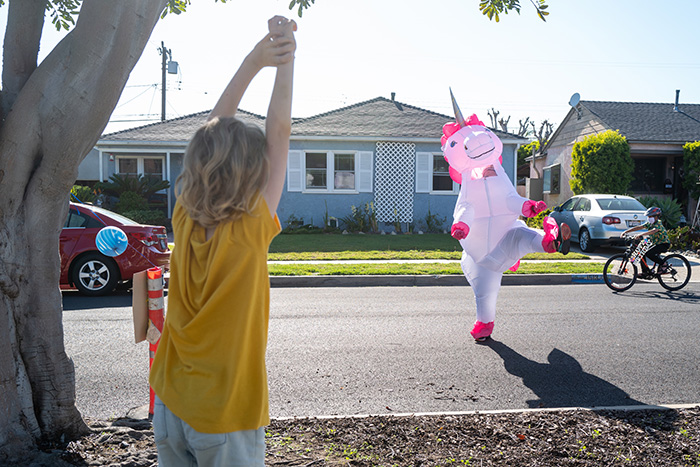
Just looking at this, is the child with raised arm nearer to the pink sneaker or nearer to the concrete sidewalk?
the pink sneaker

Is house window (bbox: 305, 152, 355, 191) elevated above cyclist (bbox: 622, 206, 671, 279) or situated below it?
above

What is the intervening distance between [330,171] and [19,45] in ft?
57.9

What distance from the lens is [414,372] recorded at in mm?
5301

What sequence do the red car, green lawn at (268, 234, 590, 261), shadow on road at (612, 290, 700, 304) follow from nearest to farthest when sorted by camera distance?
the red car < shadow on road at (612, 290, 700, 304) < green lawn at (268, 234, 590, 261)

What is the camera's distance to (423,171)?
20938mm

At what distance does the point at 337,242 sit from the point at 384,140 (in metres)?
5.51

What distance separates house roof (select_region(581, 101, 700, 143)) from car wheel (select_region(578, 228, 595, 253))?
7.85 meters

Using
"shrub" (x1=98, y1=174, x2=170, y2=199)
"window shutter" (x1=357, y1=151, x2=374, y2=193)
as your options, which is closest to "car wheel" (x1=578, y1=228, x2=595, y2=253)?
"window shutter" (x1=357, y1=151, x2=374, y2=193)

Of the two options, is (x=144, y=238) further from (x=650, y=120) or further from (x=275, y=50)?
(x=650, y=120)

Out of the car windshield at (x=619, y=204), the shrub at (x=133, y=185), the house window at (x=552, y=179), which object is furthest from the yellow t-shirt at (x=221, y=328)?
the house window at (x=552, y=179)

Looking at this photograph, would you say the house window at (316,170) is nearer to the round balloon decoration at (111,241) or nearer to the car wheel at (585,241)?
the car wheel at (585,241)

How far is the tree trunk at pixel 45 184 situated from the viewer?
9.36 ft

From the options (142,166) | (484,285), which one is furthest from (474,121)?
(142,166)

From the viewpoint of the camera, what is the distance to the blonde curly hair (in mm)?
1728
